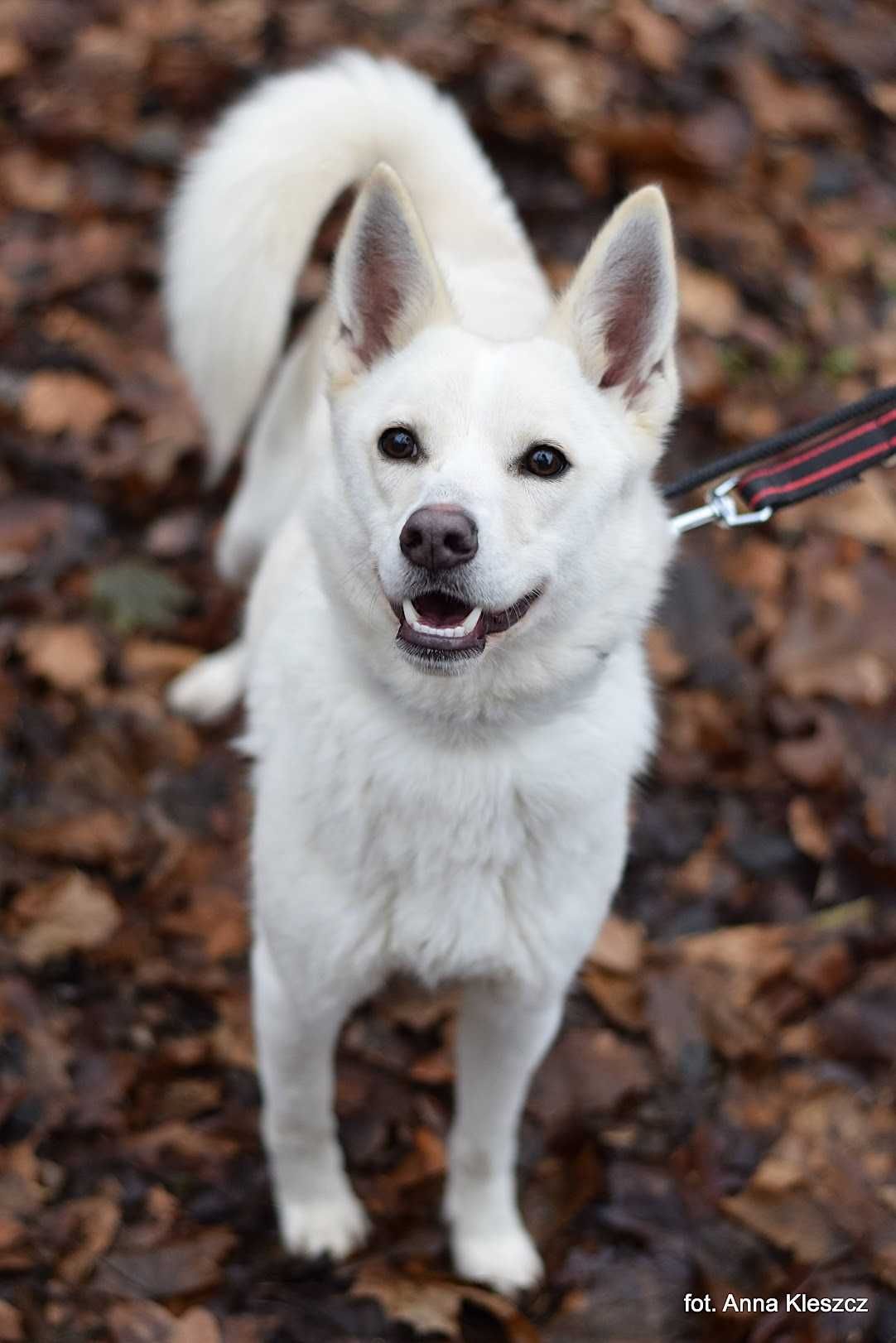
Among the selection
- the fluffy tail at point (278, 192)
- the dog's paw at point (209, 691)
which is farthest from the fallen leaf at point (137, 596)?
the fluffy tail at point (278, 192)

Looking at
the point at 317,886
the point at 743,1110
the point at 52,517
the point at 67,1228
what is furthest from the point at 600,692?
the point at 52,517

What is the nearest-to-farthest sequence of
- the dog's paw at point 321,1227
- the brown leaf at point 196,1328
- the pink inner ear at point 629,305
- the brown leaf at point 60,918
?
the pink inner ear at point 629,305 < the brown leaf at point 196,1328 < the dog's paw at point 321,1227 < the brown leaf at point 60,918

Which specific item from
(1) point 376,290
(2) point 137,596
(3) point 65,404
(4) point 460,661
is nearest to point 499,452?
(4) point 460,661

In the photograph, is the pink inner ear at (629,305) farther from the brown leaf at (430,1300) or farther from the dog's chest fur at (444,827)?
the brown leaf at (430,1300)

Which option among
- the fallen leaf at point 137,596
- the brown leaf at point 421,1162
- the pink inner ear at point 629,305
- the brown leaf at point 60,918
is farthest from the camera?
the fallen leaf at point 137,596

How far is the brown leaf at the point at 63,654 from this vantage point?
3.50 m

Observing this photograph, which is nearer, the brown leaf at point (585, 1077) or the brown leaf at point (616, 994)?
the brown leaf at point (585, 1077)

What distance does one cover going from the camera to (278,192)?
292 centimetres

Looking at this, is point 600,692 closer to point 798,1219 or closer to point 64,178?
point 798,1219

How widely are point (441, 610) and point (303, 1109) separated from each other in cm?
117

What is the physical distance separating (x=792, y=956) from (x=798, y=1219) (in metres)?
0.67

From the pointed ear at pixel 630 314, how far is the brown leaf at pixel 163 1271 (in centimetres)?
191

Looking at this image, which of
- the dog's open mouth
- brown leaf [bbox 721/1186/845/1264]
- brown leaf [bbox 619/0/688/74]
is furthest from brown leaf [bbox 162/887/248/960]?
brown leaf [bbox 619/0/688/74]

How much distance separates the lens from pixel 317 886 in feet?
7.12
